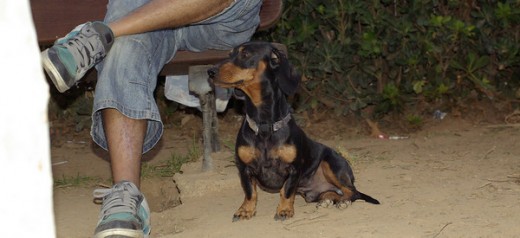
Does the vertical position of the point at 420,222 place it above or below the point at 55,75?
below

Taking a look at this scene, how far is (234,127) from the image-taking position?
6.52 meters

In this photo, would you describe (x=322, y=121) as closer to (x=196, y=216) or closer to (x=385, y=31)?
(x=385, y=31)

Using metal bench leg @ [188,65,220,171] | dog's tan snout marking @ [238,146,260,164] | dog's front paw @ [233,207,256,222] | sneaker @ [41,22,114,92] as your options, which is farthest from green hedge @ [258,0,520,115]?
sneaker @ [41,22,114,92]

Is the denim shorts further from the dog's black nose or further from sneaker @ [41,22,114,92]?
the dog's black nose

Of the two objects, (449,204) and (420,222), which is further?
(449,204)

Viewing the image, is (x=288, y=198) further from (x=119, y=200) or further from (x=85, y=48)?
(x=85, y=48)

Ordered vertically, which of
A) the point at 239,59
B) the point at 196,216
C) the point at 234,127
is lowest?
the point at 234,127

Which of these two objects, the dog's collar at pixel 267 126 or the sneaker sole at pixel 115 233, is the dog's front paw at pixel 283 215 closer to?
the dog's collar at pixel 267 126

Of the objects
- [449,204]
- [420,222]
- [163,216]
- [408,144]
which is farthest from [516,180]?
[163,216]

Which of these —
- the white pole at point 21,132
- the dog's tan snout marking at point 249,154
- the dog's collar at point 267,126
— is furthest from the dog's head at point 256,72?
the white pole at point 21,132

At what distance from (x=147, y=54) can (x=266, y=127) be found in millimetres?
671

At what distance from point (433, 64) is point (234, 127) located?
4.94 feet

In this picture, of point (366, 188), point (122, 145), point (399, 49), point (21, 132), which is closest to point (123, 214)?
point (122, 145)

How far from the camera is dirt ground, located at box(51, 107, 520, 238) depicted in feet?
12.2
